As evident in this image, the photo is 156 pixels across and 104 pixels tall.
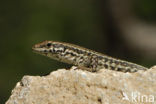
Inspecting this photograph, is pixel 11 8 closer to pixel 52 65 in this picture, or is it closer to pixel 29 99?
pixel 52 65

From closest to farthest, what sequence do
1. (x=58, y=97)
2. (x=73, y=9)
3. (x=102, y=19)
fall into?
(x=58, y=97), (x=102, y=19), (x=73, y=9)

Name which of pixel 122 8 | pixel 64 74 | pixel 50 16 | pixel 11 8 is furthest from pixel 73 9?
pixel 64 74

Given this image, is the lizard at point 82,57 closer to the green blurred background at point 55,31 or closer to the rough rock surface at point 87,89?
the rough rock surface at point 87,89

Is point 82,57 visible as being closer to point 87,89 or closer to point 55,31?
point 87,89

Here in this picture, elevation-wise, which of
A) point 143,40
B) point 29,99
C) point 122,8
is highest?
point 122,8

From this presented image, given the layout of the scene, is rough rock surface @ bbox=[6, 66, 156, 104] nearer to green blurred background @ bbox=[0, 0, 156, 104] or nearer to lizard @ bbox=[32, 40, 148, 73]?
lizard @ bbox=[32, 40, 148, 73]

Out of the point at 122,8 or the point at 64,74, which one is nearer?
the point at 64,74

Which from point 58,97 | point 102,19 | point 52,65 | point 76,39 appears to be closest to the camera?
point 58,97
